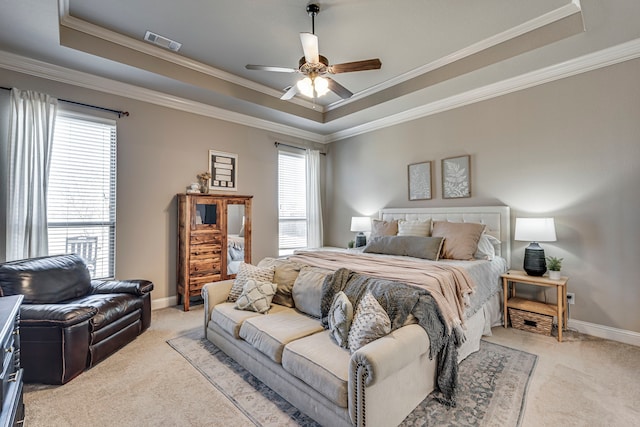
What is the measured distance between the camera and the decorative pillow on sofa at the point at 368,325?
1.77 meters

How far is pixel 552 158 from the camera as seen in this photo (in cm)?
333

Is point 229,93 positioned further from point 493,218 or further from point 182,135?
point 493,218

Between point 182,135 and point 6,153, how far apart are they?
1.83 metres

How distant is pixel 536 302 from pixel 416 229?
1.54m

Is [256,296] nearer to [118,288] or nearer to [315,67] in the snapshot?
[118,288]

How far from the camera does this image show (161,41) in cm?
323

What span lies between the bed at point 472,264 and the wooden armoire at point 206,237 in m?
1.29

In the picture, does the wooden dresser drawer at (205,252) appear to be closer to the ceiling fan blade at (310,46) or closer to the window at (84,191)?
the window at (84,191)

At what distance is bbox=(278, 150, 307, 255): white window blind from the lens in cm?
545

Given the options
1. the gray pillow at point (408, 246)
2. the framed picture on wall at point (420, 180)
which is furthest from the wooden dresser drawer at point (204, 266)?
the framed picture on wall at point (420, 180)

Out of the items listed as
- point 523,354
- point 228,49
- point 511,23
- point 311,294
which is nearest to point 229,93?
point 228,49

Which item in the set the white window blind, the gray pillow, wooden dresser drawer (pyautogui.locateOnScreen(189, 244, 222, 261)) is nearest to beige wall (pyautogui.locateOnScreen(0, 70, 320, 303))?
wooden dresser drawer (pyautogui.locateOnScreen(189, 244, 222, 261))

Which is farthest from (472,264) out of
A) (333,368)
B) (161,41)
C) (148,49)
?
(148,49)

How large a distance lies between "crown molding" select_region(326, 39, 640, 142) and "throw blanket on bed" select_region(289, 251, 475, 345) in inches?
98.4
